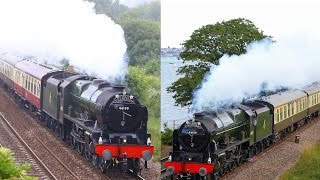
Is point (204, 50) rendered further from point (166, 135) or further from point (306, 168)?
point (306, 168)

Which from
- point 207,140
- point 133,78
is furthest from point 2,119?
point 207,140

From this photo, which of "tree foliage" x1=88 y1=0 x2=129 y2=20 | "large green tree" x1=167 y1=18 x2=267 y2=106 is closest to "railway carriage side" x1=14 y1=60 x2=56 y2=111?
"tree foliage" x1=88 y1=0 x2=129 y2=20

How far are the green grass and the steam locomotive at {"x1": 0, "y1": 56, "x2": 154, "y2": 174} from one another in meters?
2.32

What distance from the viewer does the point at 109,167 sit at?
5.87 m

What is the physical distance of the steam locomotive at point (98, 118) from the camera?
5859 millimetres

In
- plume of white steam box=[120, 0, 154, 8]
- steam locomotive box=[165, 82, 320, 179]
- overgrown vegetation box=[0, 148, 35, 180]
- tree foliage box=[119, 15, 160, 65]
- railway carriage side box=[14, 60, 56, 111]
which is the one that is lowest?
steam locomotive box=[165, 82, 320, 179]

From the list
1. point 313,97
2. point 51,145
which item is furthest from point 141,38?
point 313,97

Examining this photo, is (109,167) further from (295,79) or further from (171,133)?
(295,79)

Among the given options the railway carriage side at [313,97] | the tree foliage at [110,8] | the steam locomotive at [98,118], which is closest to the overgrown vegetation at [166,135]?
the steam locomotive at [98,118]

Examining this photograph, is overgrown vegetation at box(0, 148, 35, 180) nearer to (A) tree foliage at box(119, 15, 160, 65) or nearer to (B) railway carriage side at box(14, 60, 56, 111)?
(B) railway carriage side at box(14, 60, 56, 111)

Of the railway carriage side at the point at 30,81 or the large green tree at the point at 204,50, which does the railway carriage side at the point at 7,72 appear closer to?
the railway carriage side at the point at 30,81

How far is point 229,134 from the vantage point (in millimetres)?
7523

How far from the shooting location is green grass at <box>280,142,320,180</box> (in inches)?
285

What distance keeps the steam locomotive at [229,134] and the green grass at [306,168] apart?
0.74m
